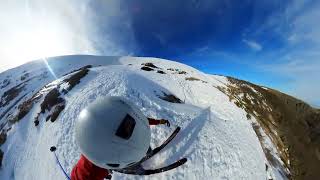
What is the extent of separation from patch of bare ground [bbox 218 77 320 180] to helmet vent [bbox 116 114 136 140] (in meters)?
32.5

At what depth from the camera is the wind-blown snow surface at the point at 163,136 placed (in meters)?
17.1

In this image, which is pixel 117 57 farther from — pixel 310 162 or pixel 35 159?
pixel 35 159

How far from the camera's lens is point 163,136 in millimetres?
18438

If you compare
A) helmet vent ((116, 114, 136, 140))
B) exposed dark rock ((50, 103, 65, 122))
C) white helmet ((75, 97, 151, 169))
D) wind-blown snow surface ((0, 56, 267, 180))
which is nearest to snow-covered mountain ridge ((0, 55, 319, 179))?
wind-blown snow surface ((0, 56, 267, 180))

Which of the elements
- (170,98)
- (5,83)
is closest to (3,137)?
(170,98)

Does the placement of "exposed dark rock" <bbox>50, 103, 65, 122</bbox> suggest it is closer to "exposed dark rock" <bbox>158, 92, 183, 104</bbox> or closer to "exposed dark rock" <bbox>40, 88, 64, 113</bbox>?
"exposed dark rock" <bbox>40, 88, 64, 113</bbox>

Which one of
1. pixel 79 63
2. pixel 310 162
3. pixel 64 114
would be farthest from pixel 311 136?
pixel 79 63

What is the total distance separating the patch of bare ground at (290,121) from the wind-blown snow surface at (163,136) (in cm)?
1310

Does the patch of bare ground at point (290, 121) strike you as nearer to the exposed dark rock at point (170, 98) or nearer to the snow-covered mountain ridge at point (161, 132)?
the snow-covered mountain ridge at point (161, 132)

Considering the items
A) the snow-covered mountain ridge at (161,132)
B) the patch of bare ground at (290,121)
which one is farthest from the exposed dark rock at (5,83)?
the patch of bare ground at (290,121)

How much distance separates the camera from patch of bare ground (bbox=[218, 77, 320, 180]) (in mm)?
38969

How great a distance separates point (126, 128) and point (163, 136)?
13446mm

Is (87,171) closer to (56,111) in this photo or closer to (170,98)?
(56,111)

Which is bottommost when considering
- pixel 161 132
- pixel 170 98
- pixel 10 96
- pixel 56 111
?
pixel 161 132
